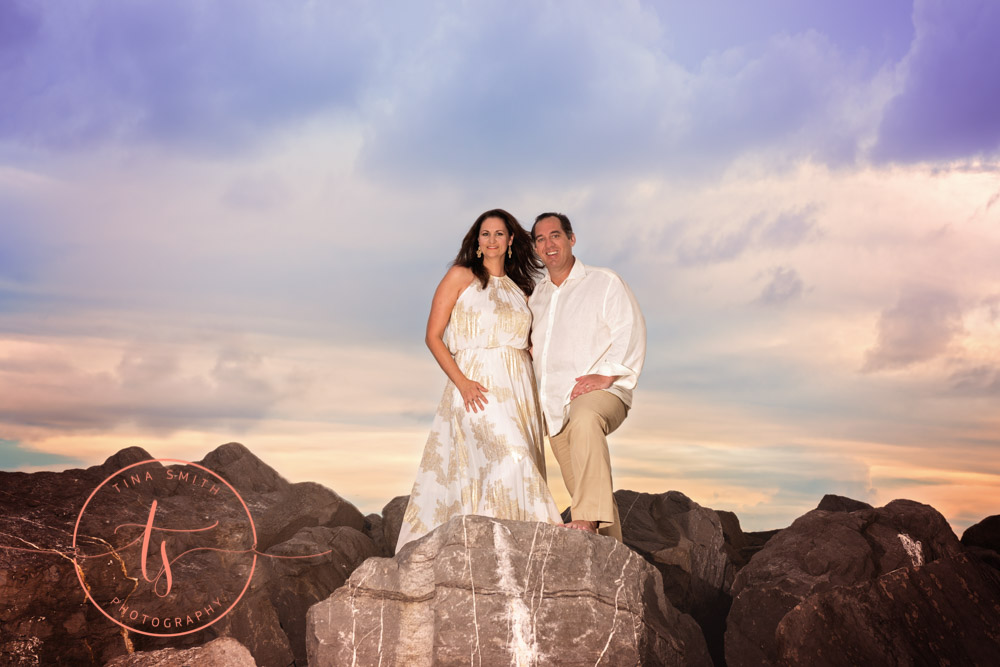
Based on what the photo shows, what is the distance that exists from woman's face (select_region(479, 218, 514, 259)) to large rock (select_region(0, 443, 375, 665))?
3.08 m

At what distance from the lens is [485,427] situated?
23.0 feet

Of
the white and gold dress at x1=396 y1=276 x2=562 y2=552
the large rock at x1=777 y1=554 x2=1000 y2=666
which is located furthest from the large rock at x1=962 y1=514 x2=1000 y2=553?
the white and gold dress at x1=396 y1=276 x2=562 y2=552

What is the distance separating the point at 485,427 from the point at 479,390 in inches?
11.4

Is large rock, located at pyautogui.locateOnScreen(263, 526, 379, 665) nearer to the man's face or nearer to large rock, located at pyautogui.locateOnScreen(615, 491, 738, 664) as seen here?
large rock, located at pyautogui.locateOnScreen(615, 491, 738, 664)

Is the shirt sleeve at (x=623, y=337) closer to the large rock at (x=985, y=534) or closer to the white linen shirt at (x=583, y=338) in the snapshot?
the white linen shirt at (x=583, y=338)

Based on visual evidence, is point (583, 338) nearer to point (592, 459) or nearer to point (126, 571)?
point (592, 459)

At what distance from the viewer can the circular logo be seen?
6410 mm

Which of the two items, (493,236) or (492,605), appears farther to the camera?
(493,236)

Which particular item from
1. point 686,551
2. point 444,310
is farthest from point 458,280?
point 686,551

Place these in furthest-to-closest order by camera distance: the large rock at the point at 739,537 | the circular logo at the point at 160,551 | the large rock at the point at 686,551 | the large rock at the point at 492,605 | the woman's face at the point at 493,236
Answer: the large rock at the point at 739,537, the large rock at the point at 686,551, the woman's face at the point at 493,236, the circular logo at the point at 160,551, the large rock at the point at 492,605

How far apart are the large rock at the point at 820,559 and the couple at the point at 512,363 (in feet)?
4.50

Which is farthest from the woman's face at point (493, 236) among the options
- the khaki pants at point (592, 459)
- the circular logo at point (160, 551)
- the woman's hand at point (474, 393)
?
the circular logo at point (160, 551)

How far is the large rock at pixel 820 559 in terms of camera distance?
276 inches

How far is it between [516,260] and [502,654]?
3281mm
